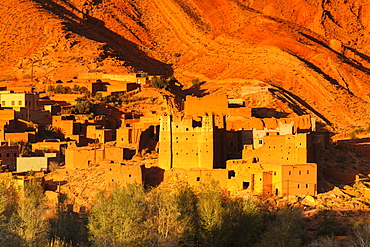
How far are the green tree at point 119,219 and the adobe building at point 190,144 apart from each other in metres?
4.85

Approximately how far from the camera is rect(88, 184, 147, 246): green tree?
34.9m

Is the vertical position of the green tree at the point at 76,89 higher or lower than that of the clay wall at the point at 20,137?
higher

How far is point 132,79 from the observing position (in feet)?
229

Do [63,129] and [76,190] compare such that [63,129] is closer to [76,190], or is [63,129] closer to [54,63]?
[76,190]

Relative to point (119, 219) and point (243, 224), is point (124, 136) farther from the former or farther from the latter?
point (119, 219)

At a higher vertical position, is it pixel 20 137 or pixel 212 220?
pixel 20 137

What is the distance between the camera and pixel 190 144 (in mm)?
43156

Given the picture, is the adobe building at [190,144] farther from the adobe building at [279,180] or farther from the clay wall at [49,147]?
the clay wall at [49,147]

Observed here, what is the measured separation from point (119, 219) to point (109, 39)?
52.4m

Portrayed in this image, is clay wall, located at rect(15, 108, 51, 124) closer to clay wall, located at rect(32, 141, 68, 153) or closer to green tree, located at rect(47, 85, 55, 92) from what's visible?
clay wall, located at rect(32, 141, 68, 153)

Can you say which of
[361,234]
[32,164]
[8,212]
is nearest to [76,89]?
[32,164]

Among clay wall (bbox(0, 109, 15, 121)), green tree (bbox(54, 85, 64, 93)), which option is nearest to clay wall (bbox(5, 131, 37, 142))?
clay wall (bbox(0, 109, 15, 121))

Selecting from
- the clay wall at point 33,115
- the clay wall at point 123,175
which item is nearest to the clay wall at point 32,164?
the clay wall at point 123,175

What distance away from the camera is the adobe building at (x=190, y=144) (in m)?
42.8
